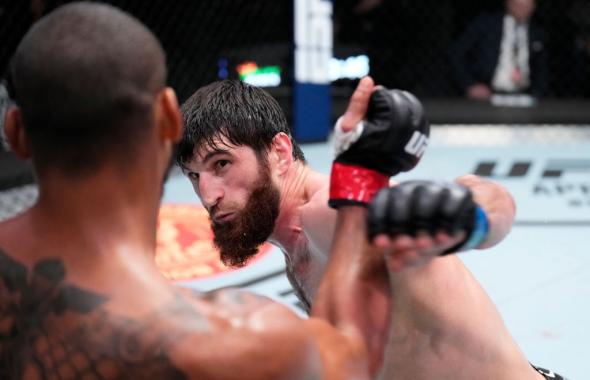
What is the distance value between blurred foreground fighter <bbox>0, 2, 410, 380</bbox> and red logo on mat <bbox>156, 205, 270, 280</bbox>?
208 cm

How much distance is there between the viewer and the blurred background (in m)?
3.90

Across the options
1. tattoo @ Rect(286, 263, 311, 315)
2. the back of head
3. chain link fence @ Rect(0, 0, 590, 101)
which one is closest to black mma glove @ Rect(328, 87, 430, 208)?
tattoo @ Rect(286, 263, 311, 315)

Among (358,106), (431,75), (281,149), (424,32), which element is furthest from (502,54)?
(358,106)

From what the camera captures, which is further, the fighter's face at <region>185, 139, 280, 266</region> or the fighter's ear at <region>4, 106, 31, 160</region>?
the fighter's face at <region>185, 139, 280, 266</region>

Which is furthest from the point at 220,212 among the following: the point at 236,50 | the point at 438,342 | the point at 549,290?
the point at 236,50

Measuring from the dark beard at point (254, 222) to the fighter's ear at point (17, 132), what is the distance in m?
0.71

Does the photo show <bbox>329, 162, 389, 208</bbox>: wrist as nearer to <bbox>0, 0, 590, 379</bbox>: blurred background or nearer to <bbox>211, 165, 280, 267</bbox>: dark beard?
<bbox>211, 165, 280, 267</bbox>: dark beard

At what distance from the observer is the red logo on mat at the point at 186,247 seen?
302cm

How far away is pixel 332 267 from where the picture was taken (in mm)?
1041

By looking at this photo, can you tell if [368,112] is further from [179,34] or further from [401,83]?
[401,83]

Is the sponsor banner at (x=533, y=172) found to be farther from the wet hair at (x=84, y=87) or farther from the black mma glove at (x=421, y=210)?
the wet hair at (x=84, y=87)

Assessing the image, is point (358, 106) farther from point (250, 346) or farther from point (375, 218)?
point (250, 346)

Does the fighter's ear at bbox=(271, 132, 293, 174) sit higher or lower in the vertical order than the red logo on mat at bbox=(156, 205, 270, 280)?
higher

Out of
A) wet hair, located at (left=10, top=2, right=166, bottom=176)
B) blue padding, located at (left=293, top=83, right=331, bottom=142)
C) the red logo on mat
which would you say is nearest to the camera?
wet hair, located at (left=10, top=2, right=166, bottom=176)
